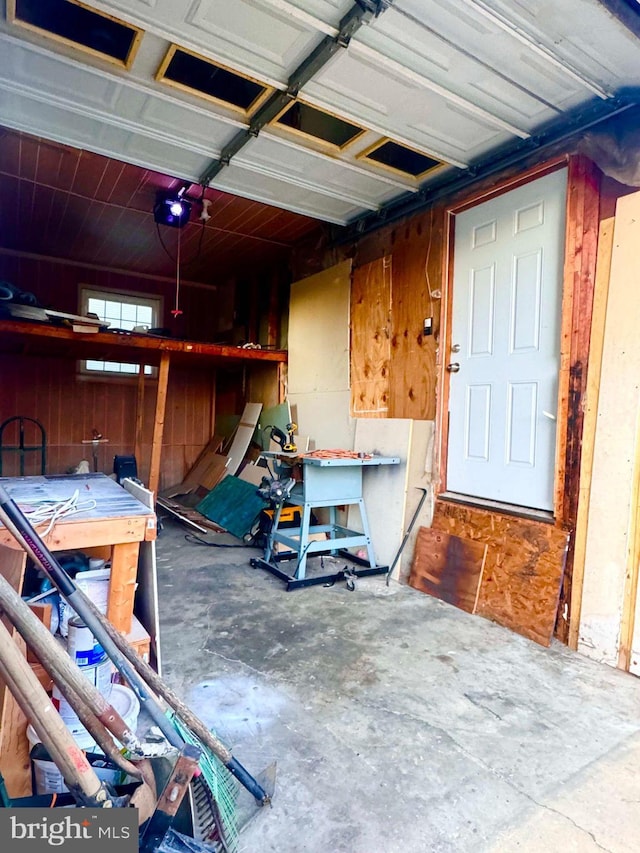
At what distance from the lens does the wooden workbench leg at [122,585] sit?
178cm

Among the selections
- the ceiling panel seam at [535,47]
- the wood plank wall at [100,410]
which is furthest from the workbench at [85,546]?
the wood plank wall at [100,410]

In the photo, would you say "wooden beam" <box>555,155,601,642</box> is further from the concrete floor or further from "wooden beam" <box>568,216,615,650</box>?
the concrete floor

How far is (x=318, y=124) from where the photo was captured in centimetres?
279

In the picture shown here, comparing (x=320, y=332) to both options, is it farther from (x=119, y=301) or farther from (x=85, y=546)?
(x=85, y=546)

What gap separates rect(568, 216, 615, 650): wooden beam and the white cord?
2379 millimetres

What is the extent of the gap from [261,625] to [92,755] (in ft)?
4.81

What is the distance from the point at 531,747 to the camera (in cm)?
166

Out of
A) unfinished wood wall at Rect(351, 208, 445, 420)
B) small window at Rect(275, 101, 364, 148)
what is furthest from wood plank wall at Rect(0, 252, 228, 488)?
small window at Rect(275, 101, 364, 148)

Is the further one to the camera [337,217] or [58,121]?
[337,217]

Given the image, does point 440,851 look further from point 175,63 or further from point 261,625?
point 175,63

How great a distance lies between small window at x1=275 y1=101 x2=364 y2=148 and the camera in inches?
105

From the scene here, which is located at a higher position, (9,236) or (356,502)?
(9,236)

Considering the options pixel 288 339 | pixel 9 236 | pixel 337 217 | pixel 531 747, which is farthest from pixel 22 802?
pixel 9 236

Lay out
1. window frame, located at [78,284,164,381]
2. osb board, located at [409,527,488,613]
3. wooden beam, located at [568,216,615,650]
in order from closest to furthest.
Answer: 1. wooden beam, located at [568,216,615,650]
2. osb board, located at [409,527,488,613]
3. window frame, located at [78,284,164,381]
